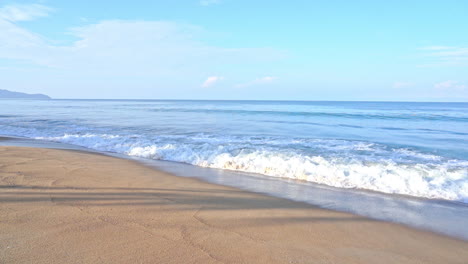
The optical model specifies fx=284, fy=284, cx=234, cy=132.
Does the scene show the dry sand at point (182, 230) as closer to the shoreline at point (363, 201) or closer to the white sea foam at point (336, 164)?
the shoreline at point (363, 201)

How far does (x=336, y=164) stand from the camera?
780cm

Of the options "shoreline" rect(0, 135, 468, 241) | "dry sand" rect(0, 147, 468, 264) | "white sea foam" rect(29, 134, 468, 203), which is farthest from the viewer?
"white sea foam" rect(29, 134, 468, 203)

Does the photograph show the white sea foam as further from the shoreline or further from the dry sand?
the dry sand

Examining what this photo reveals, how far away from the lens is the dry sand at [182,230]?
2949 millimetres

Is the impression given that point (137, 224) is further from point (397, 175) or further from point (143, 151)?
point (143, 151)

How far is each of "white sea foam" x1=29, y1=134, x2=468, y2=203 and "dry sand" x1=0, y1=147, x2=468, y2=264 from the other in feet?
7.81

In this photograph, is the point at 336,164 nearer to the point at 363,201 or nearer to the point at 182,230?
the point at 363,201

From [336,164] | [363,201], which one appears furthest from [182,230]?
[336,164]

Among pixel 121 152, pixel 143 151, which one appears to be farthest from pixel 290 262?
pixel 121 152

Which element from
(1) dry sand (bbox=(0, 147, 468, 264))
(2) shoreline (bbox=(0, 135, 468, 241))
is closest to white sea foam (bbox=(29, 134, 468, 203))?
(2) shoreline (bbox=(0, 135, 468, 241))

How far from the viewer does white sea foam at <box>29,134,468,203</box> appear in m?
6.30

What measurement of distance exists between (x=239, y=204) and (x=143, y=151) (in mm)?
6654

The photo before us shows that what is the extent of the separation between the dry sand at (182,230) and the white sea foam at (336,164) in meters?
2.38

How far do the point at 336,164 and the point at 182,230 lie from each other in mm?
5514
